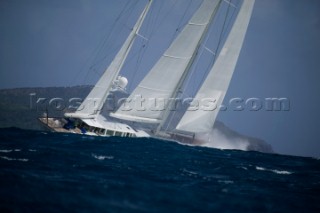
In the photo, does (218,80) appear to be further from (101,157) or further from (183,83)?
(101,157)

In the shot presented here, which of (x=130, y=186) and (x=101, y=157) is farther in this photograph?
(x=101, y=157)

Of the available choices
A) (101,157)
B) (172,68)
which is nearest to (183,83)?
(172,68)

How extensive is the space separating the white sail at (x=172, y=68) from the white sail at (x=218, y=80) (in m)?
2.50

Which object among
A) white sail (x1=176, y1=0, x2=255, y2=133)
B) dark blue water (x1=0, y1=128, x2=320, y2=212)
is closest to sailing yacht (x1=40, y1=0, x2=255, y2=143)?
white sail (x1=176, y1=0, x2=255, y2=133)

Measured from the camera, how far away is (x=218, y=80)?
3594cm

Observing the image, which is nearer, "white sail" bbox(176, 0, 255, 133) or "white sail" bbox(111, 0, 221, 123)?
"white sail" bbox(176, 0, 255, 133)

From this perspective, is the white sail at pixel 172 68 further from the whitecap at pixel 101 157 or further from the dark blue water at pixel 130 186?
the whitecap at pixel 101 157

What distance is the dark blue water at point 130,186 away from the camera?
35.2 ft

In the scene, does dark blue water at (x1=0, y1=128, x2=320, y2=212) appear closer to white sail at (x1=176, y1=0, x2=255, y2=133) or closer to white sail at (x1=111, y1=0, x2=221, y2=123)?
white sail at (x1=176, y1=0, x2=255, y2=133)

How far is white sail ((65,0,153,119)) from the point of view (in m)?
36.8

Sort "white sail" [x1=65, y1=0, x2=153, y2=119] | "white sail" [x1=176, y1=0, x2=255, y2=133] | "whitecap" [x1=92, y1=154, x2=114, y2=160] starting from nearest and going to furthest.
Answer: "whitecap" [x1=92, y1=154, x2=114, y2=160] → "white sail" [x1=176, y1=0, x2=255, y2=133] → "white sail" [x1=65, y1=0, x2=153, y2=119]

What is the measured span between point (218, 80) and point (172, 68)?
4740 mm

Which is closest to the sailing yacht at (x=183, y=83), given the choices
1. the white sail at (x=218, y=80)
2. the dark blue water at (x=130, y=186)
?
the white sail at (x=218, y=80)

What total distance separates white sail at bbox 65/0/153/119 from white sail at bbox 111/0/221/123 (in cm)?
225
